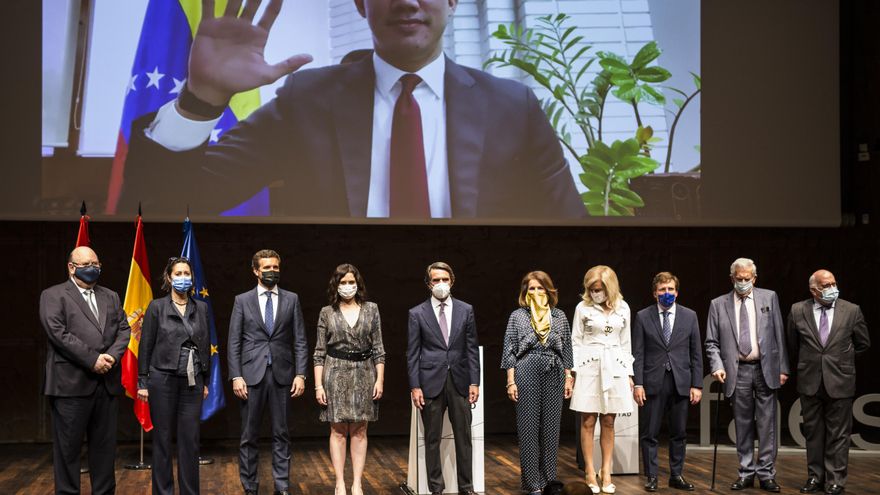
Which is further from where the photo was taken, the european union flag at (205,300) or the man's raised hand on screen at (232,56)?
the man's raised hand on screen at (232,56)

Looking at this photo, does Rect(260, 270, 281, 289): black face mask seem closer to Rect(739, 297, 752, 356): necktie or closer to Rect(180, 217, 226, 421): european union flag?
Rect(180, 217, 226, 421): european union flag

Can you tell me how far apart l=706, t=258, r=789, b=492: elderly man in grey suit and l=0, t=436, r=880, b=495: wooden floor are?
248 millimetres

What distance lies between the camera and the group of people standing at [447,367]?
5656 millimetres

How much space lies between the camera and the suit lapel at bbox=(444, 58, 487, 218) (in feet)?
27.2

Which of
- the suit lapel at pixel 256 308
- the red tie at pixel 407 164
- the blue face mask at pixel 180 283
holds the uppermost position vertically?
the red tie at pixel 407 164

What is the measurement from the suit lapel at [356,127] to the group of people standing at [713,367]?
231 centimetres

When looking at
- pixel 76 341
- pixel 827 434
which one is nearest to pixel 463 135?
pixel 827 434

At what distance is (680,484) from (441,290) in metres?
1.97

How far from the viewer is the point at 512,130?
333 inches

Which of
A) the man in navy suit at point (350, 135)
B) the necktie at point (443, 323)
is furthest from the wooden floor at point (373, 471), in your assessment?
the man in navy suit at point (350, 135)

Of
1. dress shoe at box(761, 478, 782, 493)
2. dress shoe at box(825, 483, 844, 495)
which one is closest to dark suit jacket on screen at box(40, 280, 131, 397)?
dress shoe at box(761, 478, 782, 493)

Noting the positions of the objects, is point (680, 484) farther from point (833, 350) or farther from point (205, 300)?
point (205, 300)

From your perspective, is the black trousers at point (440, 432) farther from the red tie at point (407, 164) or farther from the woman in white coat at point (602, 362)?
the red tie at point (407, 164)

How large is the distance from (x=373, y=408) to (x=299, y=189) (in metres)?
2.66
